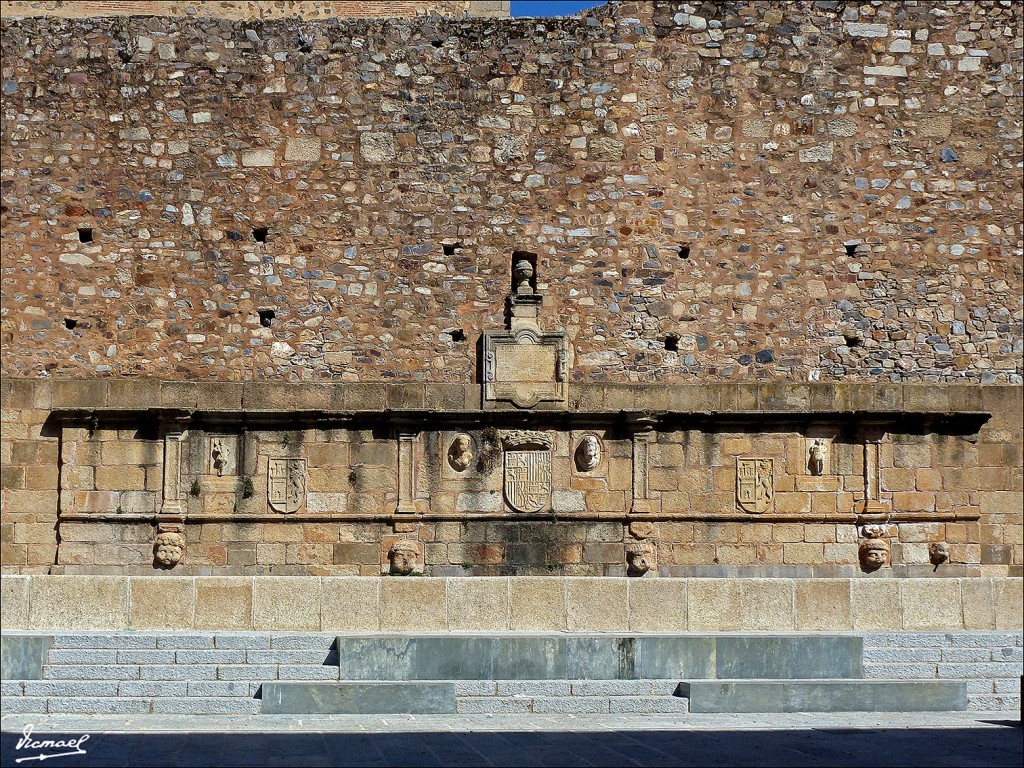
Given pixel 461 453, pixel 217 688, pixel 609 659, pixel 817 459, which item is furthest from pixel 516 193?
pixel 217 688

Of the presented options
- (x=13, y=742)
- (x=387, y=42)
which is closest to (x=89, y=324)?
(x=387, y=42)

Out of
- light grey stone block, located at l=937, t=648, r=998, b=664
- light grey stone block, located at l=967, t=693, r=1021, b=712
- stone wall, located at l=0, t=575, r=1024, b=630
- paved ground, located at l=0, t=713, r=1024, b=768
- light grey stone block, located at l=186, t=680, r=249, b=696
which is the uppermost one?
stone wall, located at l=0, t=575, r=1024, b=630

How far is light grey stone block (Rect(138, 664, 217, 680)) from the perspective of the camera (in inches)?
363

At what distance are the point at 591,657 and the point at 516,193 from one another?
467cm

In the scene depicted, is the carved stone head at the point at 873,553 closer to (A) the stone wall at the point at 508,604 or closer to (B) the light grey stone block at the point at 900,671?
(A) the stone wall at the point at 508,604

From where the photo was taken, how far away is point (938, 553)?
11242mm

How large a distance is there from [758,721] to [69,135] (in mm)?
8245

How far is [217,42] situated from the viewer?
38.8 feet

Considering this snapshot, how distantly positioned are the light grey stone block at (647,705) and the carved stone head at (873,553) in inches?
120

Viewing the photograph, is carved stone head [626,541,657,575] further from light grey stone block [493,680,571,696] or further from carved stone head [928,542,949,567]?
carved stone head [928,542,949,567]

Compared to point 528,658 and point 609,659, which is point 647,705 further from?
point 528,658

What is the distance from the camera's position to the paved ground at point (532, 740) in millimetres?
7000

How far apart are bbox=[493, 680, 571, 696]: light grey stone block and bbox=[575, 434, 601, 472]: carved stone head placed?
99.8 inches

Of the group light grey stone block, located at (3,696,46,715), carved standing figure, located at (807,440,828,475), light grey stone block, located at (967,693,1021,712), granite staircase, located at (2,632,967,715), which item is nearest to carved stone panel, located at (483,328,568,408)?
carved standing figure, located at (807,440,828,475)
